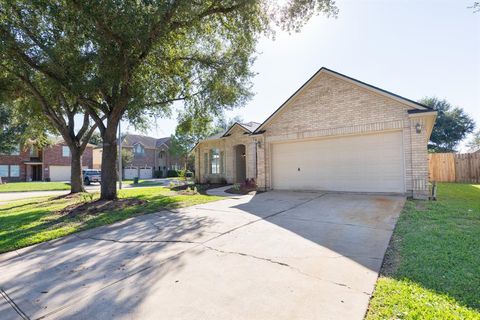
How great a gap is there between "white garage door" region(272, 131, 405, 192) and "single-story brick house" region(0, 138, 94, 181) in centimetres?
3374

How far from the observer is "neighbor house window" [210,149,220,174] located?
19156 mm

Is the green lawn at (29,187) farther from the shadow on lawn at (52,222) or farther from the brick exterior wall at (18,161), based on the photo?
the shadow on lawn at (52,222)

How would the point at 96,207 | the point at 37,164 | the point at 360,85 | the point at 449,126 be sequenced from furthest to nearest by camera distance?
the point at 37,164, the point at 449,126, the point at 360,85, the point at 96,207

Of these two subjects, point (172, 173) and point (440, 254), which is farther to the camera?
point (172, 173)

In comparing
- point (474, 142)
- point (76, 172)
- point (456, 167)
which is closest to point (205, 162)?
point (76, 172)

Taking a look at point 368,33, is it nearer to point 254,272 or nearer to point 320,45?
point 320,45

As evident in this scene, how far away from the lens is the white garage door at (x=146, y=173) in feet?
146

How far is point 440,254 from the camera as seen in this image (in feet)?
13.3

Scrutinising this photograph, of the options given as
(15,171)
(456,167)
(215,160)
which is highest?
(215,160)

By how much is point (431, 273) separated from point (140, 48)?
8.92 metres

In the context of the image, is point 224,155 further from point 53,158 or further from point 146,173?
Answer: point 53,158

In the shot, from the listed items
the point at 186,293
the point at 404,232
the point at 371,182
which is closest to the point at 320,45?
the point at 371,182

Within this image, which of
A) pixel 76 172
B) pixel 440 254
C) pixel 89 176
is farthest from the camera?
pixel 89 176

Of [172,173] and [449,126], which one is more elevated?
[449,126]
